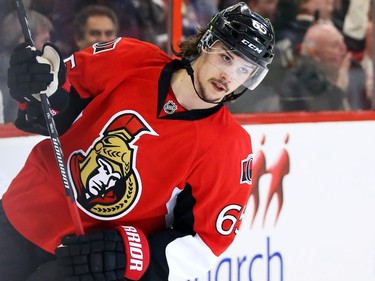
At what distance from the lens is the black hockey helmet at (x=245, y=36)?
6.30 feet

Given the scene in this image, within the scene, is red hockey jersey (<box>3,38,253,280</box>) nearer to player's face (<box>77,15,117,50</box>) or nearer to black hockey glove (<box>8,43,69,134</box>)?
black hockey glove (<box>8,43,69,134</box>)

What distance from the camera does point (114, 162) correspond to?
1993 mm

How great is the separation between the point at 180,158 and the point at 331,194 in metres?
1.17

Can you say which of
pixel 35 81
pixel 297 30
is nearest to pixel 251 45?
pixel 35 81

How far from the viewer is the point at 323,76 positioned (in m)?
3.37

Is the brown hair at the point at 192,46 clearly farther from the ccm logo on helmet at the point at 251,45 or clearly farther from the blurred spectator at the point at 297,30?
the blurred spectator at the point at 297,30

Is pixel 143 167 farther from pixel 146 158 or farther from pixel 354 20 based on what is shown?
pixel 354 20

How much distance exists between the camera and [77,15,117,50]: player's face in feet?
9.11

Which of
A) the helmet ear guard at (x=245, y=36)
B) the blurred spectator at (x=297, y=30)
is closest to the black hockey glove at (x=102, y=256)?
the helmet ear guard at (x=245, y=36)

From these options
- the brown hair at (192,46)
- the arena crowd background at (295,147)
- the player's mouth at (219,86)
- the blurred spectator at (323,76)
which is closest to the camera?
the player's mouth at (219,86)

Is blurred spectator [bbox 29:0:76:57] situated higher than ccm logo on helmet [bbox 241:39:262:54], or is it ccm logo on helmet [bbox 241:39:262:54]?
ccm logo on helmet [bbox 241:39:262:54]

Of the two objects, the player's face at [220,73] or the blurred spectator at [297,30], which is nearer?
the player's face at [220,73]

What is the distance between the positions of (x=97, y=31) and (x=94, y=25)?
0.07ft

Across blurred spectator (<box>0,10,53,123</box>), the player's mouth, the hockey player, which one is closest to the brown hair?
the hockey player
